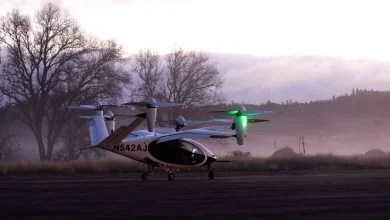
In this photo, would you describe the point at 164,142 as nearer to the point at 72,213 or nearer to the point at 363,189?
the point at 363,189

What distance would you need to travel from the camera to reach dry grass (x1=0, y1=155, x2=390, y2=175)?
52469mm

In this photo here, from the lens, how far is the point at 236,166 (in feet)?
183

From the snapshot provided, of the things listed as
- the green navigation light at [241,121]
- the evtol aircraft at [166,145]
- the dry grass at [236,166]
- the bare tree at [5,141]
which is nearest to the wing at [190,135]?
the evtol aircraft at [166,145]

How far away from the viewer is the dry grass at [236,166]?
172ft

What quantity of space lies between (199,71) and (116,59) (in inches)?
329

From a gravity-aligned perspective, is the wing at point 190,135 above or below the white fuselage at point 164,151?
above

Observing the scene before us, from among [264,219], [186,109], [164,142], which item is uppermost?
[186,109]

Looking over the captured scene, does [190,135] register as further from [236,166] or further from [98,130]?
A: [236,166]

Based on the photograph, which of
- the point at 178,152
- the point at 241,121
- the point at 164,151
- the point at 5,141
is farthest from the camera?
the point at 5,141

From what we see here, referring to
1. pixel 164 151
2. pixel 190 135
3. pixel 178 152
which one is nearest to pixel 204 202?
pixel 190 135

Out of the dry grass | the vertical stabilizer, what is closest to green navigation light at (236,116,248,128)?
the vertical stabilizer

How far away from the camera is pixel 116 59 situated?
73.6 metres

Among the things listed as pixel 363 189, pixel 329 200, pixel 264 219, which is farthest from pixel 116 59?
Result: pixel 264 219

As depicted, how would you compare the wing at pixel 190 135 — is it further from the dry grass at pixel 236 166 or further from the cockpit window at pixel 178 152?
the dry grass at pixel 236 166
